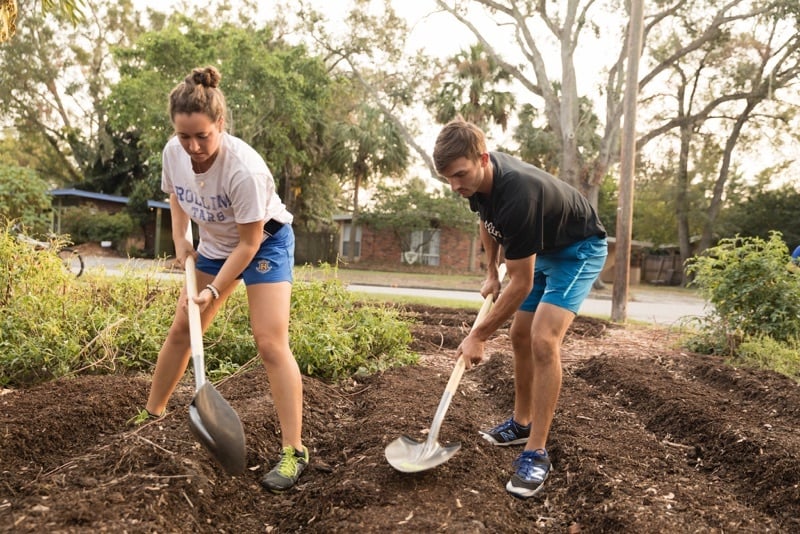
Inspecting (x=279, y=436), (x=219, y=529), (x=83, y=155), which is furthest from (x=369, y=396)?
(x=83, y=155)

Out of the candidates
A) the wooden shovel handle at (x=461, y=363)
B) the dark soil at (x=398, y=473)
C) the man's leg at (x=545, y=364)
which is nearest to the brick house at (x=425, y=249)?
the dark soil at (x=398, y=473)

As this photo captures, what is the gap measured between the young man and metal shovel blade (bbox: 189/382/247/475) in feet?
3.39

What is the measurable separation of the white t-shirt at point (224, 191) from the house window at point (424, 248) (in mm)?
26812

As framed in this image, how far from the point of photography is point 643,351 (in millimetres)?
6785

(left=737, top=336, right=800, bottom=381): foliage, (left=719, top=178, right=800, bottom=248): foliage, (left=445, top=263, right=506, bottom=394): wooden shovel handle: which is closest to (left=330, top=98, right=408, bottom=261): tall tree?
(left=719, top=178, right=800, bottom=248): foliage

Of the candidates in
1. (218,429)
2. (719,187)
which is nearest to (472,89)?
(719,187)

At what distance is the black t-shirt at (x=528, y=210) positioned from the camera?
107 inches

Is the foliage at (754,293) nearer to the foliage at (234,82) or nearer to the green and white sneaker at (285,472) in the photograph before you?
the green and white sneaker at (285,472)

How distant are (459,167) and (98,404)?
7.84 ft

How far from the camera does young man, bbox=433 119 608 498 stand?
8.88ft

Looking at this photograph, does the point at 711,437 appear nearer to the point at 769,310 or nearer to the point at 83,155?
the point at 769,310

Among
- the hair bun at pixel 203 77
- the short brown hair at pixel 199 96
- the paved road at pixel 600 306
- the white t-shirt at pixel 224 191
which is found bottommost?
the paved road at pixel 600 306

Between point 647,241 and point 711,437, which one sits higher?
point 647,241

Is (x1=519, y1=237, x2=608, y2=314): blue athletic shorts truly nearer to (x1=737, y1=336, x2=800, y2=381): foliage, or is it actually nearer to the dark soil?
the dark soil
